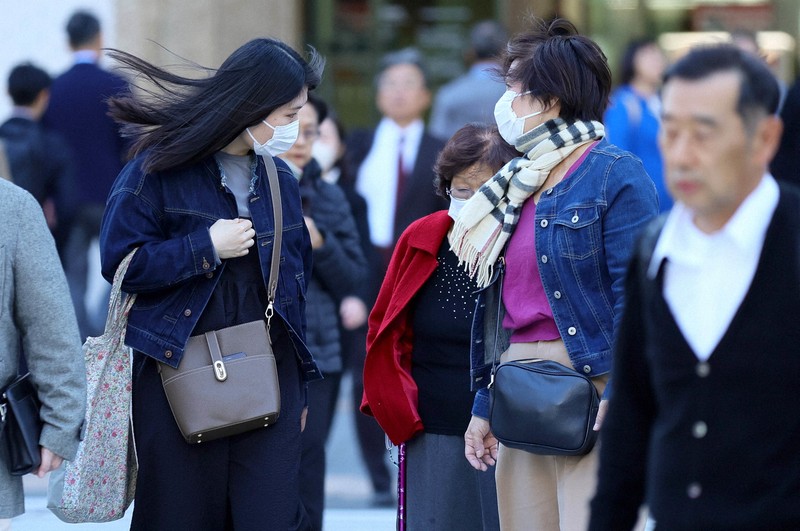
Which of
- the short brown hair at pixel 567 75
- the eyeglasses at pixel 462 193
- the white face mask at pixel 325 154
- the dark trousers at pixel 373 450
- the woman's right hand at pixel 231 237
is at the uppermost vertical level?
the short brown hair at pixel 567 75

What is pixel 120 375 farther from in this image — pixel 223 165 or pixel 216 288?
pixel 223 165

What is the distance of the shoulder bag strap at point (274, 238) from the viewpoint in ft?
13.8

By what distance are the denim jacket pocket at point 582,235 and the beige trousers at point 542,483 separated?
27 cm

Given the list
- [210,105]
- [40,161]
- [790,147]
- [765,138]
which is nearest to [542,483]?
[210,105]

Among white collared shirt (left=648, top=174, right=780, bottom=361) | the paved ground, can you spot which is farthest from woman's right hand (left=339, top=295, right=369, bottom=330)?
white collared shirt (left=648, top=174, right=780, bottom=361)

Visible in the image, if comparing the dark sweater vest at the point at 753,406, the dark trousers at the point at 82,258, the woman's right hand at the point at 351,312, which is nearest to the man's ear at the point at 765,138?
the dark sweater vest at the point at 753,406

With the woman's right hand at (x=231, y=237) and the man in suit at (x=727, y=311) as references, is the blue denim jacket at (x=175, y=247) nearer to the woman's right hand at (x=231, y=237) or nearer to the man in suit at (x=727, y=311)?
the woman's right hand at (x=231, y=237)

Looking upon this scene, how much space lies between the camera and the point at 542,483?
13.1 ft

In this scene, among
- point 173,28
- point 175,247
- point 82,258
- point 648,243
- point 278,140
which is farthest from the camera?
point 173,28

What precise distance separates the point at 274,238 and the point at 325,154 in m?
2.39

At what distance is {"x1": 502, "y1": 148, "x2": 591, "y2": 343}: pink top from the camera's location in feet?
12.8

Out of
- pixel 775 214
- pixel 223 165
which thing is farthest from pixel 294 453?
pixel 775 214

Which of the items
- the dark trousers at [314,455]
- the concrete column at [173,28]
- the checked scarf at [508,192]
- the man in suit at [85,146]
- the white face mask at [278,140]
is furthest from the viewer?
the concrete column at [173,28]

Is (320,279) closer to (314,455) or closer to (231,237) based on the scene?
(314,455)
